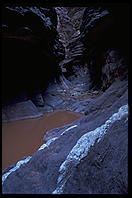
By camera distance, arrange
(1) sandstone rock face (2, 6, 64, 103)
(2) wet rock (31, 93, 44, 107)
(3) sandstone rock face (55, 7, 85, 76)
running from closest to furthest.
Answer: (1) sandstone rock face (2, 6, 64, 103) < (2) wet rock (31, 93, 44, 107) < (3) sandstone rock face (55, 7, 85, 76)

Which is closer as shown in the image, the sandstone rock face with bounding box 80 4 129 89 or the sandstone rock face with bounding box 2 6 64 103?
the sandstone rock face with bounding box 80 4 129 89

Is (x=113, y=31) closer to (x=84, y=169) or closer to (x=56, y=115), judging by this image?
(x=56, y=115)

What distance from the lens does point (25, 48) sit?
9.75 meters

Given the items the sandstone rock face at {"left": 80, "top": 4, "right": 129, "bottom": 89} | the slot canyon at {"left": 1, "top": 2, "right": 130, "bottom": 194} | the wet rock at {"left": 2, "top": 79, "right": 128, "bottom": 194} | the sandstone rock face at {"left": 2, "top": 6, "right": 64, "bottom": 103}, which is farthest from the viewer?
the sandstone rock face at {"left": 2, "top": 6, "right": 64, "bottom": 103}

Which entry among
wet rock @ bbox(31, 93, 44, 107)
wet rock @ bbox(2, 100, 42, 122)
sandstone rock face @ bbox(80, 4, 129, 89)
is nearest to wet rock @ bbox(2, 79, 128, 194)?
sandstone rock face @ bbox(80, 4, 129, 89)

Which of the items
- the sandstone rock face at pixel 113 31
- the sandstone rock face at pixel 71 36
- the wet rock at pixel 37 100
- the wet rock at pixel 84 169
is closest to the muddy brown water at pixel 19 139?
the wet rock at pixel 84 169

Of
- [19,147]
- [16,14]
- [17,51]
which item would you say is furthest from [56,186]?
[17,51]

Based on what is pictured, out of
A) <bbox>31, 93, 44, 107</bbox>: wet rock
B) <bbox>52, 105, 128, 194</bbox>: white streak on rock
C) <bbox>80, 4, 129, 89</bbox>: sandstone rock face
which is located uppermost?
<bbox>80, 4, 129, 89</bbox>: sandstone rock face

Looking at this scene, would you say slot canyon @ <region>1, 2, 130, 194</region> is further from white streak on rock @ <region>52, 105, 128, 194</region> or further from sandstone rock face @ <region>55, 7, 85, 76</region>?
sandstone rock face @ <region>55, 7, 85, 76</region>

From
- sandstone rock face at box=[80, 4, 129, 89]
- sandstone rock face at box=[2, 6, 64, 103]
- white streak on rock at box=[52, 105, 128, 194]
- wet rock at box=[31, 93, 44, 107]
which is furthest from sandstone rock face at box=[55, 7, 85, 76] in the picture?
white streak on rock at box=[52, 105, 128, 194]

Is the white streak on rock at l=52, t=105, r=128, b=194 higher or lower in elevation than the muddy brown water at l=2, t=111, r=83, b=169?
higher

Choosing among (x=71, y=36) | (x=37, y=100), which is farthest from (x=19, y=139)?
(x=71, y=36)

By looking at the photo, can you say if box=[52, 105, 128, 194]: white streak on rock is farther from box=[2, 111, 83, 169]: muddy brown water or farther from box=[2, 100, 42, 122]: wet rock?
box=[2, 100, 42, 122]: wet rock

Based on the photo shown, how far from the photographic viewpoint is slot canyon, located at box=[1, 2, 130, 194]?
2.14 metres
